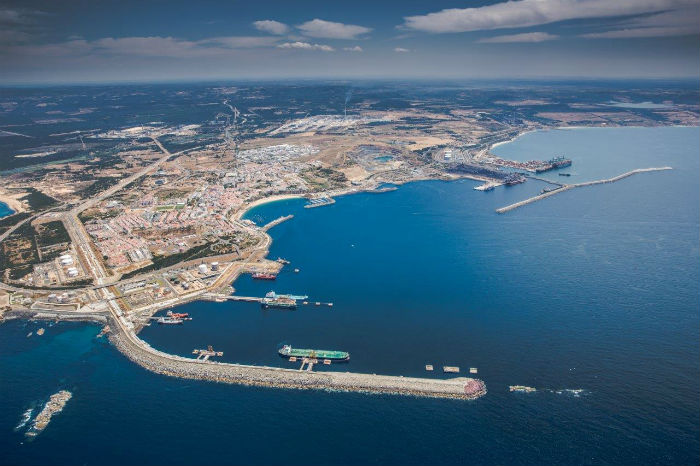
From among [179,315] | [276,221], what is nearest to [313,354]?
[179,315]

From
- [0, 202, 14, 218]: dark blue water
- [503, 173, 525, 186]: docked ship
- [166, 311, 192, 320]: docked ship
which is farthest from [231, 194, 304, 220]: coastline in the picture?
[503, 173, 525, 186]: docked ship

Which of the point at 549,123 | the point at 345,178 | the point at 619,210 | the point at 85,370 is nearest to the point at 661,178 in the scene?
the point at 619,210

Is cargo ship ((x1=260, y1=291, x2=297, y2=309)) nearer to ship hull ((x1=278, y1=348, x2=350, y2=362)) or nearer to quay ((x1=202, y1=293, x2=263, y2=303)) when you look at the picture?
quay ((x1=202, y1=293, x2=263, y2=303))

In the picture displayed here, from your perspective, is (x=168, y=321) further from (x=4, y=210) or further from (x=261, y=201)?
(x=4, y=210)

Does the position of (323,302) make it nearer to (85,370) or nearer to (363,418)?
(363,418)

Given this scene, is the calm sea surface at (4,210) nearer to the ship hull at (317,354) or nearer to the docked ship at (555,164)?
the ship hull at (317,354)
